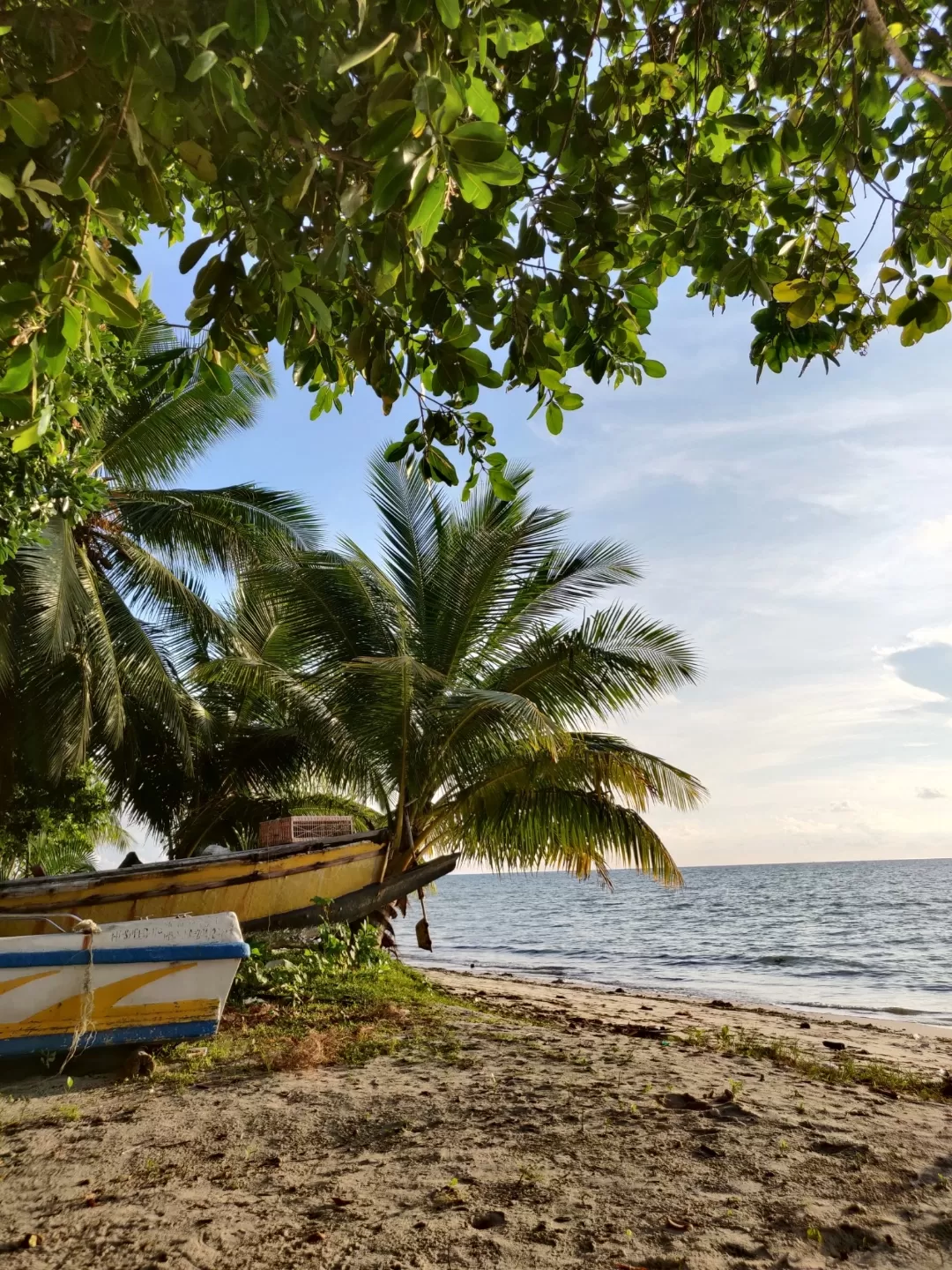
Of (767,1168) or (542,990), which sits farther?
(542,990)

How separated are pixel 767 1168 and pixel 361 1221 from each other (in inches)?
67.4

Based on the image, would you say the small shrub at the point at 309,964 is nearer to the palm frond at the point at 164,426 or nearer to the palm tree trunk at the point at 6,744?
the palm tree trunk at the point at 6,744

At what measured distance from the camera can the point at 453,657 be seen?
1053cm

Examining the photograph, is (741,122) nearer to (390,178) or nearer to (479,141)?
(479,141)

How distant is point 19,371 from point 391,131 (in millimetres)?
1102

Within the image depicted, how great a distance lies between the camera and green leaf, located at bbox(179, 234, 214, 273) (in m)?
2.19

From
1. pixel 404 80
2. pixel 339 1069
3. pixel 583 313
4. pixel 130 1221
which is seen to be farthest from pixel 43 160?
pixel 339 1069

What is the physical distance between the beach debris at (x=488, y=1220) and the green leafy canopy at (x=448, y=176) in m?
2.59

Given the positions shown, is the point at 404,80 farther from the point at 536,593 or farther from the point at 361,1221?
the point at 536,593

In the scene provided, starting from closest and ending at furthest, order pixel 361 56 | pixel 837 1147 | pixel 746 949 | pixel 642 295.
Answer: pixel 361 56 < pixel 642 295 < pixel 837 1147 < pixel 746 949

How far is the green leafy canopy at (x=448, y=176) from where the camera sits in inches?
65.7

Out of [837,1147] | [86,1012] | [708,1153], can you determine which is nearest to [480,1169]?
[708,1153]

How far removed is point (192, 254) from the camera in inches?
87.5

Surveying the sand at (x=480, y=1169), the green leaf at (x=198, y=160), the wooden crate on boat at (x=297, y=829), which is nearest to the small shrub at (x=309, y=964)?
the wooden crate on boat at (x=297, y=829)
